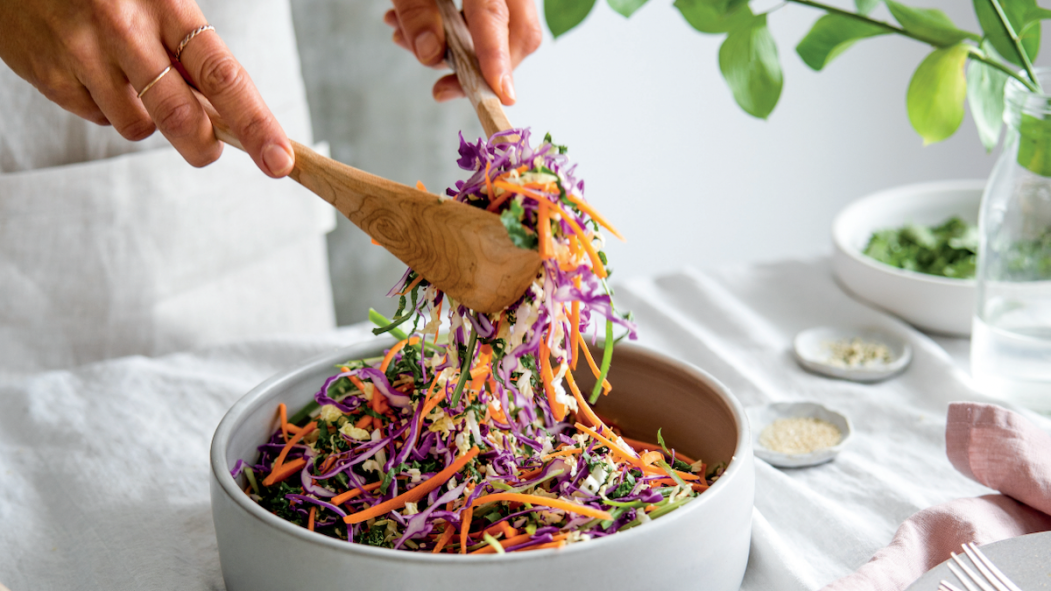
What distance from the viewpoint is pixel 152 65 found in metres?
0.97

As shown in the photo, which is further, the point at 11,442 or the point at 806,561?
the point at 11,442

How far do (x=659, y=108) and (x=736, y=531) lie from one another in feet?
8.32

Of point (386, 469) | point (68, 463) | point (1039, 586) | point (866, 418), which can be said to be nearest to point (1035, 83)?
point (866, 418)

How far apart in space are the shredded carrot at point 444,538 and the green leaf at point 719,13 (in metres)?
0.79

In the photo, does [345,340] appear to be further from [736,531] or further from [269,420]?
[736,531]

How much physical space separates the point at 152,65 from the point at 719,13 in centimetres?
77

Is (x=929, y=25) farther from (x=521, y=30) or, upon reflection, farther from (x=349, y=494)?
(x=349, y=494)

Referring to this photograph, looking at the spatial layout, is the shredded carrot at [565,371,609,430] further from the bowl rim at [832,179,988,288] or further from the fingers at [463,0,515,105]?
the bowl rim at [832,179,988,288]

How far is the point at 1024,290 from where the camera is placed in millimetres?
1259

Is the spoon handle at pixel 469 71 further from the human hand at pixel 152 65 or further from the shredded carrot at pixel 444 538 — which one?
the shredded carrot at pixel 444 538

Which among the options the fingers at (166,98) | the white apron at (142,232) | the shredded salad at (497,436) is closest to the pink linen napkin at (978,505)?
the shredded salad at (497,436)

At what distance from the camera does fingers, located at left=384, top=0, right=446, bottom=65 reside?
1276mm

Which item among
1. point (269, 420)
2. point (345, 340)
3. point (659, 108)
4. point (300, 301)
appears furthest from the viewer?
point (659, 108)

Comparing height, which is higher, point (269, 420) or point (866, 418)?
point (269, 420)
